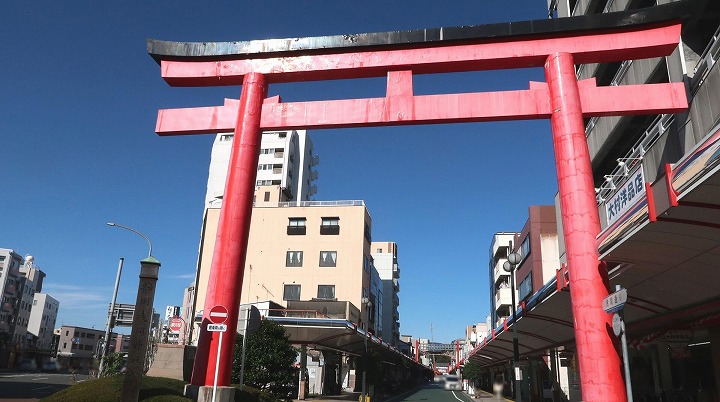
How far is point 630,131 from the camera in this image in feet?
69.0

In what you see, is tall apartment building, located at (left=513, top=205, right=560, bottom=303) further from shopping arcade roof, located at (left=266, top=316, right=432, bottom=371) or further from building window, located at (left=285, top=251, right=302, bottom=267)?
building window, located at (left=285, top=251, right=302, bottom=267)

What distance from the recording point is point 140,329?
477 inches

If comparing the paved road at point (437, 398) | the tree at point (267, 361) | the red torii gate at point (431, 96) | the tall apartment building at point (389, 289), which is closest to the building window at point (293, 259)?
the paved road at point (437, 398)

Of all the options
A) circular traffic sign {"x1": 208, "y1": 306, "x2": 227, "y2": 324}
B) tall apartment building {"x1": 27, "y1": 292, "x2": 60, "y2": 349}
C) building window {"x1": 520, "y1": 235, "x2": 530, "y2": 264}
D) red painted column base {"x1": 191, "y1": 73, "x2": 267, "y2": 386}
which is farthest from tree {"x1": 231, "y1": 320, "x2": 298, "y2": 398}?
tall apartment building {"x1": 27, "y1": 292, "x2": 60, "y2": 349}

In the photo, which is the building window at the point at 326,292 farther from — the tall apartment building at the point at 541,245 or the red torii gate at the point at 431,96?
the red torii gate at the point at 431,96

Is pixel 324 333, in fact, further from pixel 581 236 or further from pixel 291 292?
pixel 581 236

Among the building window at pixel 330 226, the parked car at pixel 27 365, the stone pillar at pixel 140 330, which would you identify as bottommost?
the parked car at pixel 27 365

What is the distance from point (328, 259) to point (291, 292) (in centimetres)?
508

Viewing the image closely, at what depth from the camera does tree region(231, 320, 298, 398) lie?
71.2 feet

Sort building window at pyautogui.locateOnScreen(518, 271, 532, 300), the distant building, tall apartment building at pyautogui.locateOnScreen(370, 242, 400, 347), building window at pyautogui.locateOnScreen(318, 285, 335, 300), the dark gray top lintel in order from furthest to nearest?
the distant building, tall apartment building at pyautogui.locateOnScreen(370, 242, 400, 347), building window at pyautogui.locateOnScreen(318, 285, 335, 300), building window at pyautogui.locateOnScreen(518, 271, 532, 300), the dark gray top lintel

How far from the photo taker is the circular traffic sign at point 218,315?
11773 mm

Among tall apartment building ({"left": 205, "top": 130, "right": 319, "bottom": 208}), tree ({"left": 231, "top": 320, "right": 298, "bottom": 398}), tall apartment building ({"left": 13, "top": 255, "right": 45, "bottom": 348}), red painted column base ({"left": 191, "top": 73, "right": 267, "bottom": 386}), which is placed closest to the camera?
red painted column base ({"left": 191, "top": 73, "right": 267, "bottom": 386})

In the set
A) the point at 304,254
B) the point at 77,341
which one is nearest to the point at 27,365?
the point at 304,254

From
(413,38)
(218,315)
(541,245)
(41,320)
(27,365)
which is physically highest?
(541,245)
